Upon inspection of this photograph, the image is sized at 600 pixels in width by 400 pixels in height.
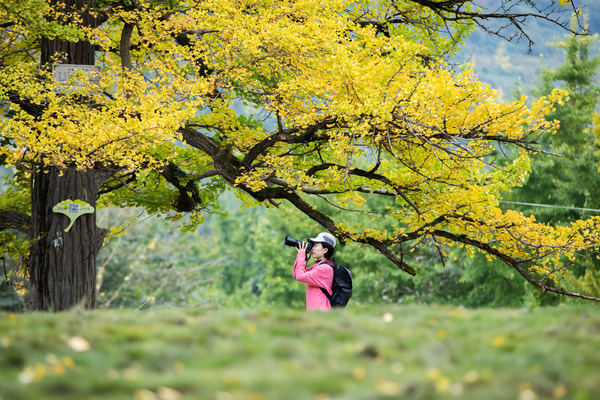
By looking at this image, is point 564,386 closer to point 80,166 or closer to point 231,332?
point 231,332

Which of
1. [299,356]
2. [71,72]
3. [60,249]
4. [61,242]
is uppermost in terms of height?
[71,72]

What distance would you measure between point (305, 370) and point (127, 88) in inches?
234

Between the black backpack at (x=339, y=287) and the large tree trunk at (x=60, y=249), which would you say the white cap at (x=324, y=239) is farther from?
the large tree trunk at (x=60, y=249)

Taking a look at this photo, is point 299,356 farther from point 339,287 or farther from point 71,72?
point 71,72

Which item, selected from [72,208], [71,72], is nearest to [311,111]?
[71,72]

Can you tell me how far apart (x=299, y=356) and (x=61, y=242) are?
6511 mm

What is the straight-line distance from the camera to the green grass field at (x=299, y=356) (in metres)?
2.51

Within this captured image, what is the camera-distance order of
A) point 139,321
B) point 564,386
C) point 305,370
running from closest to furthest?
1. point 564,386
2. point 305,370
3. point 139,321

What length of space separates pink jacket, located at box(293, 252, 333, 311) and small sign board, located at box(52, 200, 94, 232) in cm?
452

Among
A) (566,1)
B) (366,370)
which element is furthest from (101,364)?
(566,1)

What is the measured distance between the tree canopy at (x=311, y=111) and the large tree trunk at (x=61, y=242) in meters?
0.44

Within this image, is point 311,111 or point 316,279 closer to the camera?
point 316,279

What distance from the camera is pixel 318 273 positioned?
5363 mm

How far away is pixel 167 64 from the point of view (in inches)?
305
